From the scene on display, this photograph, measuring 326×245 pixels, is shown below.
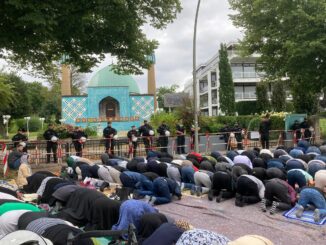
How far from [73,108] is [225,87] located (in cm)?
1770

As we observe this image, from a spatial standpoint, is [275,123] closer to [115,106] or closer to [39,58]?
[39,58]

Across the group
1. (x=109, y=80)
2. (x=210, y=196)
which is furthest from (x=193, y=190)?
(x=109, y=80)

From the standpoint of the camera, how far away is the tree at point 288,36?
1877 cm

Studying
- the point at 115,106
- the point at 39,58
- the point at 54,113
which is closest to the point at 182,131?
the point at 39,58

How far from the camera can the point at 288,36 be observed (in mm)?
20234

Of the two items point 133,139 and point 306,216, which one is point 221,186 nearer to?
point 306,216

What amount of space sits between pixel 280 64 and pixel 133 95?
21.3m

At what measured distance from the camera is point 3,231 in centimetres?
528

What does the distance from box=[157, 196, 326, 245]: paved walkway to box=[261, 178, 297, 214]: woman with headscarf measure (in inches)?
8.4

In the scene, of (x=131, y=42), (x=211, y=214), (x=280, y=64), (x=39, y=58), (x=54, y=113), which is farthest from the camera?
(x=54, y=113)

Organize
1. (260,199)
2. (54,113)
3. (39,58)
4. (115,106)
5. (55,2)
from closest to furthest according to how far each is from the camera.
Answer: (260,199)
(55,2)
(39,58)
(115,106)
(54,113)

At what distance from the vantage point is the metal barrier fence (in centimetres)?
1739

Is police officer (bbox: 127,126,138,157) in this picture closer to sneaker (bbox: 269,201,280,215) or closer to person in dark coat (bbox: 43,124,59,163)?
person in dark coat (bbox: 43,124,59,163)

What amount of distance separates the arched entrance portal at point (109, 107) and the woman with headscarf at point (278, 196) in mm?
35898
